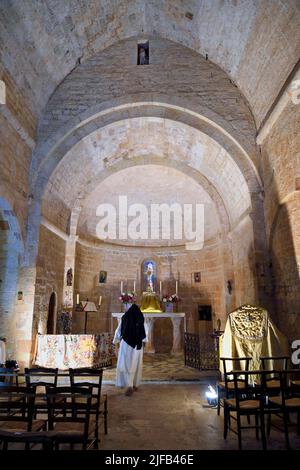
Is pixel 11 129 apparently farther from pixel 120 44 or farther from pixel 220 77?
pixel 220 77

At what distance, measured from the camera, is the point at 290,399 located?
4.22 m

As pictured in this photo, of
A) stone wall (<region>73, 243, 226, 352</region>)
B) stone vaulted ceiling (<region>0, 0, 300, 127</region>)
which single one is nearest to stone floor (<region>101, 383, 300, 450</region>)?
stone wall (<region>73, 243, 226, 352</region>)

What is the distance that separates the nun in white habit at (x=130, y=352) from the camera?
6.74 meters

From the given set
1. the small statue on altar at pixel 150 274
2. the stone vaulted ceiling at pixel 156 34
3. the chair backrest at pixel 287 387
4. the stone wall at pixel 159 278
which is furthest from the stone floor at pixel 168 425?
the small statue on altar at pixel 150 274

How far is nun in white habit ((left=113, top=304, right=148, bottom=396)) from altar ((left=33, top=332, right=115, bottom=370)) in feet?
5.40

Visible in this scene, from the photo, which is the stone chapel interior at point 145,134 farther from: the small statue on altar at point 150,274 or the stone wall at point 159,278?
the small statue on altar at point 150,274

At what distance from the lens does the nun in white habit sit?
6.74 m

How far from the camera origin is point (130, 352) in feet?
22.6

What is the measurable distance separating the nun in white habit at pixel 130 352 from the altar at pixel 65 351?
165 cm

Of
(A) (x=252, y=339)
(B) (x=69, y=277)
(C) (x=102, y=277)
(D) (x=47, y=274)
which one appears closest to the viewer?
(A) (x=252, y=339)

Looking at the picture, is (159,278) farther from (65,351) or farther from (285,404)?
(285,404)

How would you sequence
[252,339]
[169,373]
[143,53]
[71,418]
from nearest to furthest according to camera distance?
[71,418] → [252,339] → [169,373] → [143,53]

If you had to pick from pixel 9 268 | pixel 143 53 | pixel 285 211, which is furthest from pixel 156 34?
pixel 9 268

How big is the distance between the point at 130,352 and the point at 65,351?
222 cm
